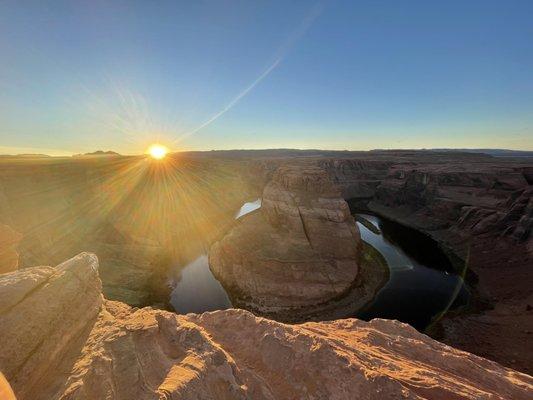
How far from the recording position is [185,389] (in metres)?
7.54

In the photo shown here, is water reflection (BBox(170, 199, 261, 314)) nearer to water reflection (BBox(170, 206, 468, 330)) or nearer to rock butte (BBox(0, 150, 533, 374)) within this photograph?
water reflection (BBox(170, 206, 468, 330))

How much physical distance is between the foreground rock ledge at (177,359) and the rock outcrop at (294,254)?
2021 cm

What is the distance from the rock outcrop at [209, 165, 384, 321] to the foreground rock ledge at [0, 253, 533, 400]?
20.2 m

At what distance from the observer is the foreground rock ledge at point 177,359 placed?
7534mm

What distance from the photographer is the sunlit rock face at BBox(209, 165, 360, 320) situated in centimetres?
3356

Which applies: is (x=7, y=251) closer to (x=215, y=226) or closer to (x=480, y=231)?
(x=215, y=226)

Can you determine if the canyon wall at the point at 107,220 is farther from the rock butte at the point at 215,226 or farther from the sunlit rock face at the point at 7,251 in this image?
the rock butte at the point at 215,226

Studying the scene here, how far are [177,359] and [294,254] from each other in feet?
97.5

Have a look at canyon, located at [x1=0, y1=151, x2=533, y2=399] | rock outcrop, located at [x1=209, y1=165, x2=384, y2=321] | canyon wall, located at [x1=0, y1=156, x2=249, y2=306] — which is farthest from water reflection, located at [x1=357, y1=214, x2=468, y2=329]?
canyon wall, located at [x1=0, y1=156, x2=249, y2=306]

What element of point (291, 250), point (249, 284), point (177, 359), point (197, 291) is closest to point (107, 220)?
point (197, 291)

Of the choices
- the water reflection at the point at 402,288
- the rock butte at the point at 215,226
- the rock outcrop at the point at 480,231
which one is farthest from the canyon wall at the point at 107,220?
the rock outcrop at the point at 480,231

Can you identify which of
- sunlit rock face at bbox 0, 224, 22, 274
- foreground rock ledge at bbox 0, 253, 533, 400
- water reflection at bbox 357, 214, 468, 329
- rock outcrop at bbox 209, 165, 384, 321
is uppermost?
sunlit rock face at bbox 0, 224, 22, 274

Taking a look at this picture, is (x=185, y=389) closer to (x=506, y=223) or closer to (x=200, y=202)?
(x=506, y=223)

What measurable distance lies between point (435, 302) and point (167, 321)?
35.1m
